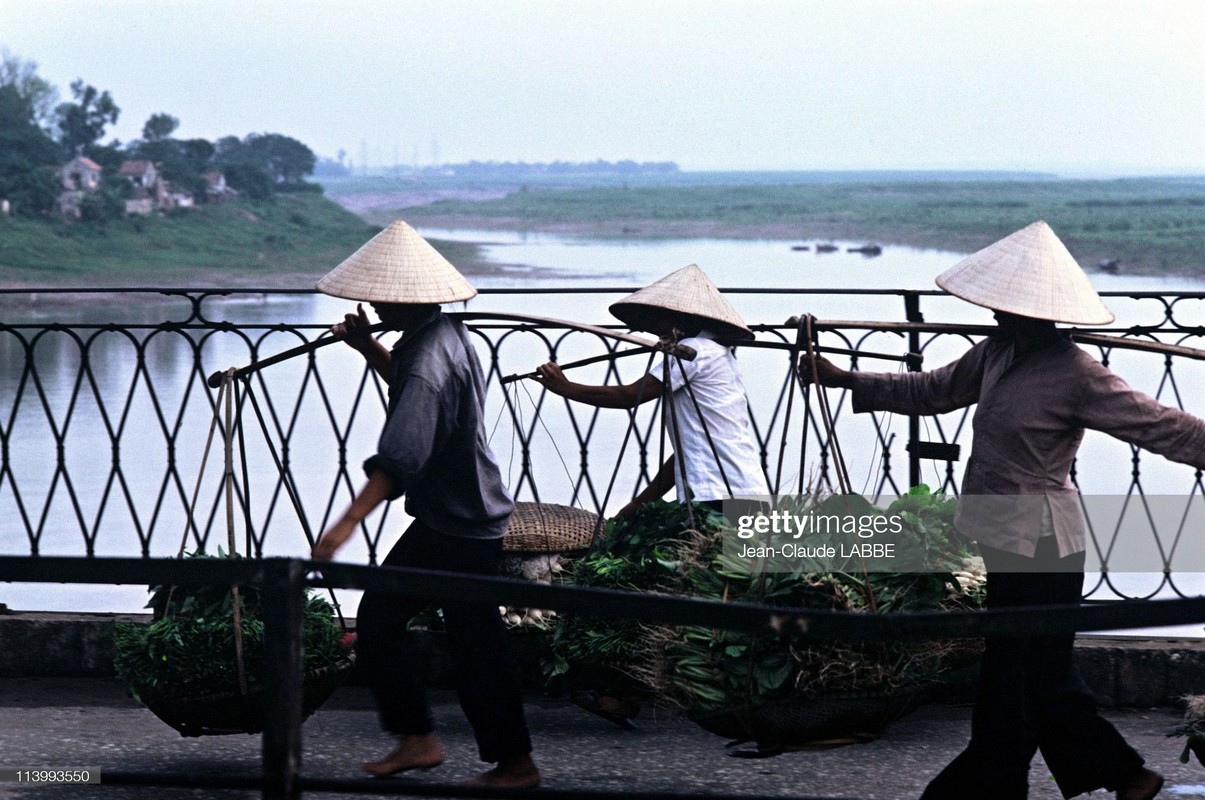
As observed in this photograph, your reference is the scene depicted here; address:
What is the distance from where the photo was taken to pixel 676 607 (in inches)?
97.9

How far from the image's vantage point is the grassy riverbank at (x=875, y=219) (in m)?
50.7

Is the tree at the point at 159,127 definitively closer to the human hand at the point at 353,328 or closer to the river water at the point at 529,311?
the river water at the point at 529,311

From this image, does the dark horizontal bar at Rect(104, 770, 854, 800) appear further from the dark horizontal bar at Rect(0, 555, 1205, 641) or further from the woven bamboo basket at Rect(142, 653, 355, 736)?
the woven bamboo basket at Rect(142, 653, 355, 736)

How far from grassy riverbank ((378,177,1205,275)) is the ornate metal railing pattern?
2859 centimetres

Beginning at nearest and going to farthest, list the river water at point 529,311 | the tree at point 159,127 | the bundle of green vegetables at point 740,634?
the bundle of green vegetables at point 740,634 → the river water at point 529,311 → the tree at point 159,127

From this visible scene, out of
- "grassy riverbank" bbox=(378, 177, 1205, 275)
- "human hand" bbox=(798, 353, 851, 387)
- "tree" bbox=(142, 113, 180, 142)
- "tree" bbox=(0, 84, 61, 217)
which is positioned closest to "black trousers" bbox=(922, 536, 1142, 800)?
"human hand" bbox=(798, 353, 851, 387)

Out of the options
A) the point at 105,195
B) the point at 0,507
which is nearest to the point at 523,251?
the point at 105,195

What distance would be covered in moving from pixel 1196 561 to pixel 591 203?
98312 millimetres

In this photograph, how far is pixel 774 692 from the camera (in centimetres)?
378

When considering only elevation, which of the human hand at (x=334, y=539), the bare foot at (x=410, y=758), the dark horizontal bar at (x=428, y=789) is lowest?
the bare foot at (x=410, y=758)

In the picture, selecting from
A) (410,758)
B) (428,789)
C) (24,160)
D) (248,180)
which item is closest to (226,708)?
(410,758)

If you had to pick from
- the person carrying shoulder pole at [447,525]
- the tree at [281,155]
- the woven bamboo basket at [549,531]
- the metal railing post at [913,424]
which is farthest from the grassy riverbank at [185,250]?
the person carrying shoulder pole at [447,525]

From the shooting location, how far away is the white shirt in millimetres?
4746

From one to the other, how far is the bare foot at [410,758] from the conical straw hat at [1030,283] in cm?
175
